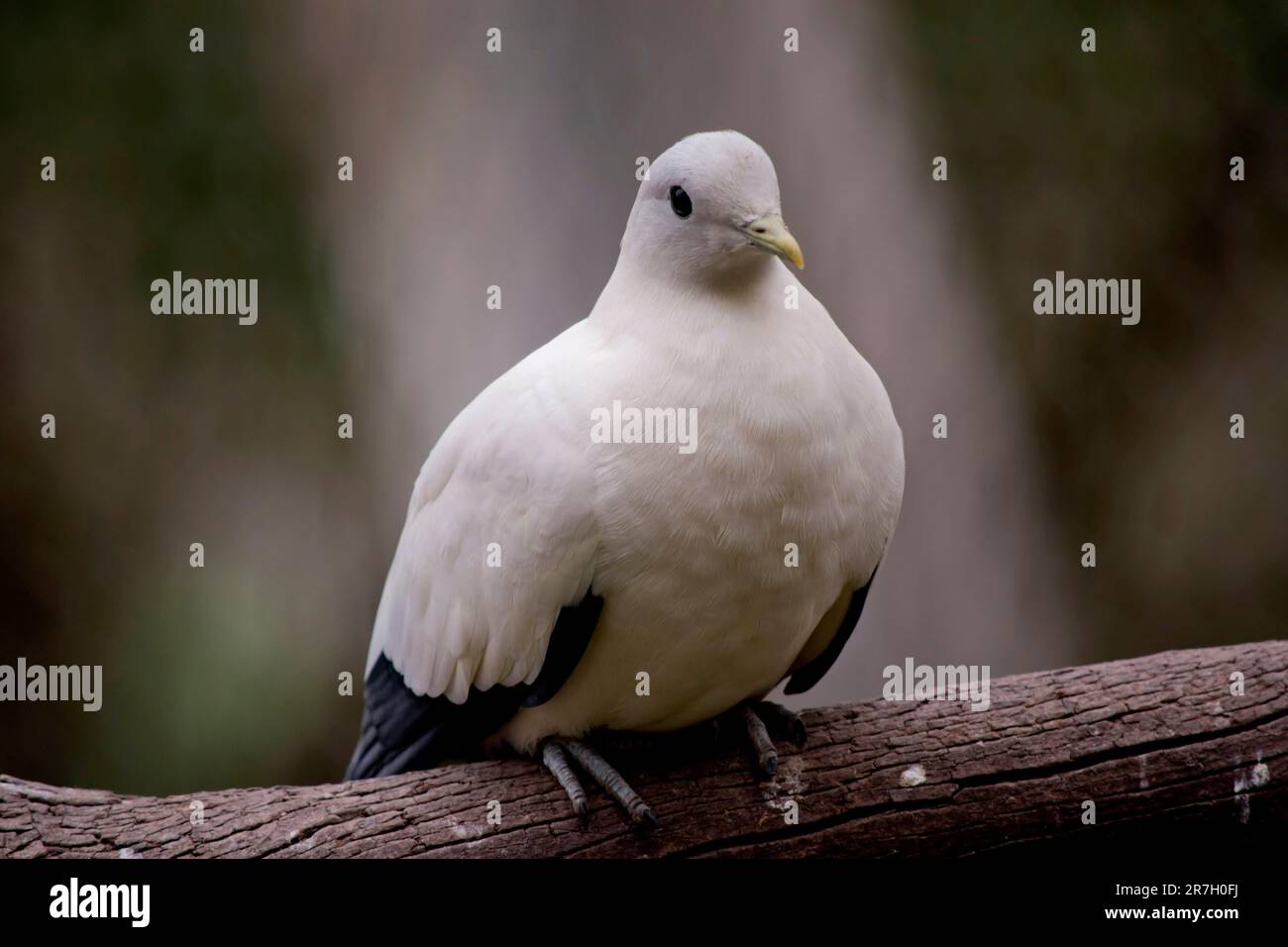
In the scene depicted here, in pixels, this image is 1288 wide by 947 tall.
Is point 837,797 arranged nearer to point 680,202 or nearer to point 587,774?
point 587,774

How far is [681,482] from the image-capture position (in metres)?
2.69

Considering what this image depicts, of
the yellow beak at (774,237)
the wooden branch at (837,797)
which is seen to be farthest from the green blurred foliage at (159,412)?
the yellow beak at (774,237)

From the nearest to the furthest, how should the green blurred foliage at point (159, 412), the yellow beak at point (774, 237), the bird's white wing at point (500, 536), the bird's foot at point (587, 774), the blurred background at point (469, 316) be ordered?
1. the yellow beak at point (774, 237)
2. the bird's white wing at point (500, 536)
3. the bird's foot at point (587, 774)
4. the blurred background at point (469, 316)
5. the green blurred foliage at point (159, 412)

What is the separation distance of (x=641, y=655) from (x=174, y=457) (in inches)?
146

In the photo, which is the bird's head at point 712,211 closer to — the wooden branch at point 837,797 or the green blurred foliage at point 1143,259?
the wooden branch at point 837,797

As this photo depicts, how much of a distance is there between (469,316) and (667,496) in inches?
116

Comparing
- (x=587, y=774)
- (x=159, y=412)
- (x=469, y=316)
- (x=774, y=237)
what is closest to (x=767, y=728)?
(x=587, y=774)

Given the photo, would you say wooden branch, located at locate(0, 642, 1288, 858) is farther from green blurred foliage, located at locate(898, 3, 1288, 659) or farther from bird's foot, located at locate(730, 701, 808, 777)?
green blurred foliage, located at locate(898, 3, 1288, 659)

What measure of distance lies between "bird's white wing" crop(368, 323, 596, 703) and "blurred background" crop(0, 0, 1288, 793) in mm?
2181

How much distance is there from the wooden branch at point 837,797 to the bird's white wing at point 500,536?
13.2 inches

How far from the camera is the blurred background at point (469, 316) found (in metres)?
5.34

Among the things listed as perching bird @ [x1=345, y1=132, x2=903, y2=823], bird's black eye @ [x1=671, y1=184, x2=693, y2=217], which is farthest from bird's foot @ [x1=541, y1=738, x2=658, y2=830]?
bird's black eye @ [x1=671, y1=184, x2=693, y2=217]
